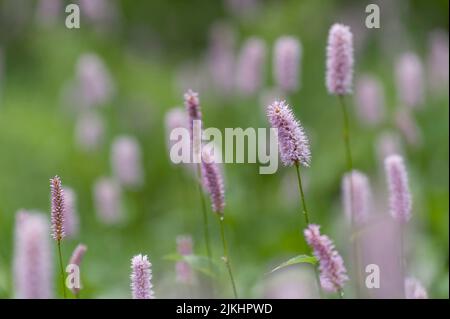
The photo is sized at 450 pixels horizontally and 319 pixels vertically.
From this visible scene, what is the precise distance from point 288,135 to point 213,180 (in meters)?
0.22

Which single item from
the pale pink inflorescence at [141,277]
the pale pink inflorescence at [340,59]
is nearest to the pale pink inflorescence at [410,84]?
the pale pink inflorescence at [340,59]

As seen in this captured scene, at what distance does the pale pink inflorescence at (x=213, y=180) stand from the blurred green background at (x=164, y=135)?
0.99 metres

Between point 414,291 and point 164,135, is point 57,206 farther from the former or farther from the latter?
point 164,135

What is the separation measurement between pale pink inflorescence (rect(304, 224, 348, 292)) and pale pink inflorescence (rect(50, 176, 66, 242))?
0.53 meters

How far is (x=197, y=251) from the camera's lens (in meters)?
3.80

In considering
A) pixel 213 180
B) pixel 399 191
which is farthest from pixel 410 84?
pixel 213 180

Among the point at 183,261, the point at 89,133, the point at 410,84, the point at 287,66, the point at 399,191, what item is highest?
the point at 89,133

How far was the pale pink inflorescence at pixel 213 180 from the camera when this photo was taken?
1.84m

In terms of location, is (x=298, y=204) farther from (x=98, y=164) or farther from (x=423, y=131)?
(x=98, y=164)

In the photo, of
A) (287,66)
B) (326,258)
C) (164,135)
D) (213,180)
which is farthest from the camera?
(164,135)

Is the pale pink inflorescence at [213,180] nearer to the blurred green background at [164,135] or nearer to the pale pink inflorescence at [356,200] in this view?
the pale pink inflorescence at [356,200]

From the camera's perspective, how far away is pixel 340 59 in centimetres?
216

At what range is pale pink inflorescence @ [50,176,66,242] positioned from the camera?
172 centimetres
